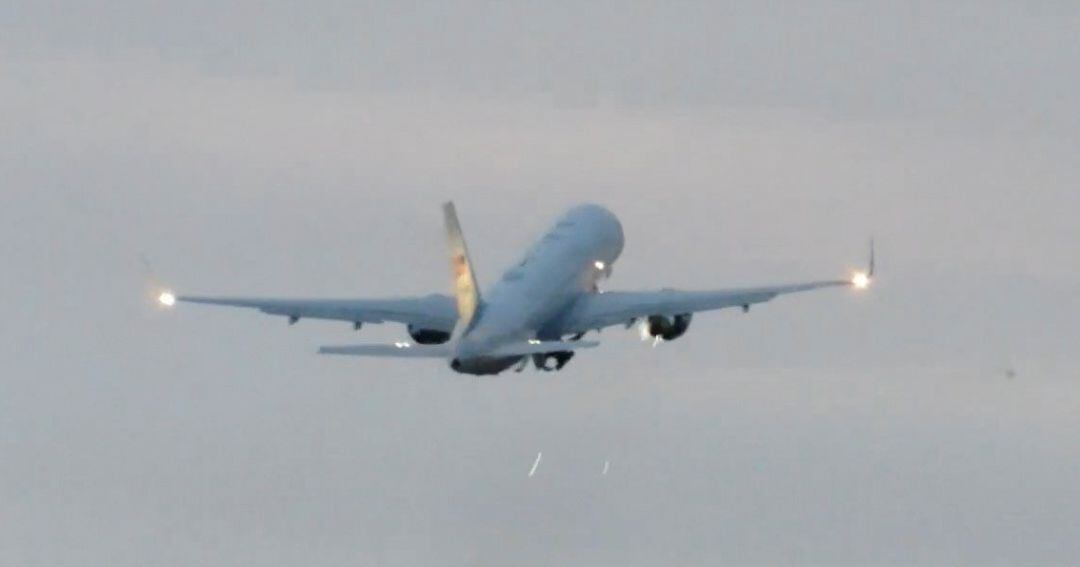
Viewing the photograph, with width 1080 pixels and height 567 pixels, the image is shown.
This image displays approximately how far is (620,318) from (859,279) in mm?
10657

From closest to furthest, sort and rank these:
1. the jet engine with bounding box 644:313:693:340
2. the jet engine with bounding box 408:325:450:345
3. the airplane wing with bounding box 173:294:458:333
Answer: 1. the airplane wing with bounding box 173:294:458:333
2. the jet engine with bounding box 408:325:450:345
3. the jet engine with bounding box 644:313:693:340

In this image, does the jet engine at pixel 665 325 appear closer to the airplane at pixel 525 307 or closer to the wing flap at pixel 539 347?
the airplane at pixel 525 307

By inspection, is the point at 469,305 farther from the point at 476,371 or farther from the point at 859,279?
the point at 859,279

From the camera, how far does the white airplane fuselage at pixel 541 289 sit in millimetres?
170750

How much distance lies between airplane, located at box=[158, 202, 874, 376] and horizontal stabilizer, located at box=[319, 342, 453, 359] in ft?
0.44

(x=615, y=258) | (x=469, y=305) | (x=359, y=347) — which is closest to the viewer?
(x=359, y=347)

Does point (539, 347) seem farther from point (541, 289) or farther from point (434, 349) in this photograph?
point (541, 289)

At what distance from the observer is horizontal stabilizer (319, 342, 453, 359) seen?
15925 cm

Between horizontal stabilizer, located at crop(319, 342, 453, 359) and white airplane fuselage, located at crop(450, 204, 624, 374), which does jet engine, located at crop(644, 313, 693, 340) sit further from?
horizontal stabilizer, located at crop(319, 342, 453, 359)

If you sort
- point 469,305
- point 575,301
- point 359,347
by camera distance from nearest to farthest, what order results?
point 359,347 → point 469,305 → point 575,301

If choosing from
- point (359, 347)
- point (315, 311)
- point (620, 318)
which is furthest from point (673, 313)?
point (359, 347)

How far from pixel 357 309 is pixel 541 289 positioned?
301 inches

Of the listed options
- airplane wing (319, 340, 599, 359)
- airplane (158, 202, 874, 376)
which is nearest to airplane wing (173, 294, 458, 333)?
airplane (158, 202, 874, 376)

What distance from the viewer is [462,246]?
176250 millimetres
